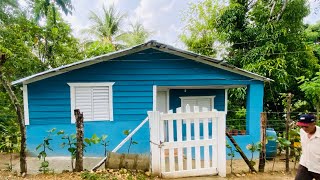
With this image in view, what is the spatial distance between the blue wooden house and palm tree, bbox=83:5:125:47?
18.0 metres

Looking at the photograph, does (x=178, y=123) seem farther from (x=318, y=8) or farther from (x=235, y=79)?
(x=318, y=8)

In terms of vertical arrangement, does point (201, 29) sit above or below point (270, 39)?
above

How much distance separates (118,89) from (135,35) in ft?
59.1

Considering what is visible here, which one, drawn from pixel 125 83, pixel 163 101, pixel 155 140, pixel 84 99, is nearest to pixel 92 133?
pixel 84 99

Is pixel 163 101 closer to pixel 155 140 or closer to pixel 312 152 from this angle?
pixel 155 140

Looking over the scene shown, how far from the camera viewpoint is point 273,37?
1255cm

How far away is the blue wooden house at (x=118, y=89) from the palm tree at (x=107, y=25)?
18.0 meters

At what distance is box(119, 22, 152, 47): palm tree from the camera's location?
965 inches

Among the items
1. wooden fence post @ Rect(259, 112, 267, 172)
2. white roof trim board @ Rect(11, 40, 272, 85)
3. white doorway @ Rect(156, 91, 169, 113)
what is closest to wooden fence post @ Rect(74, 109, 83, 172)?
white roof trim board @ Rect(11, 40, 272, 85)

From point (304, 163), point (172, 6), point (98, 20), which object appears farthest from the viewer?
point (98, 20)

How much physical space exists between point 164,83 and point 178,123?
3734 mm

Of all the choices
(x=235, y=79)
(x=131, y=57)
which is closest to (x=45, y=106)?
(x=131, y=57)

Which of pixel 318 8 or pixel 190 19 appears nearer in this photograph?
pixel 318 8

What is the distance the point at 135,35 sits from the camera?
2567 centimetres
